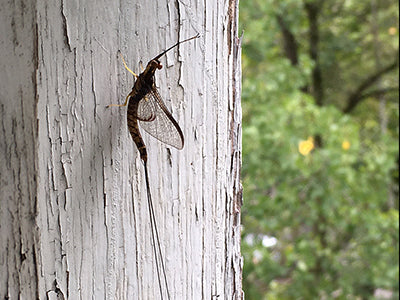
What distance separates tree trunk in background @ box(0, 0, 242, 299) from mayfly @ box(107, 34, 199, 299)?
0.02 meters

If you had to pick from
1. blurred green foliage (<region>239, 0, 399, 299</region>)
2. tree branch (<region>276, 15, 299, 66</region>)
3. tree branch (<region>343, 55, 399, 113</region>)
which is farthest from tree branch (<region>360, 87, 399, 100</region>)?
tree branch (<region>276, 15, 299, 66</region>)

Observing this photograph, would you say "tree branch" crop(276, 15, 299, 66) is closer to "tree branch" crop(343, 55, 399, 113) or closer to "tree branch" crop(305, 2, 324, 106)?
"tree branch" crop(305, 2, 324, 106)

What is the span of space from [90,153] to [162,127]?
0.46ft

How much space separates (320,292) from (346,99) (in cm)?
311

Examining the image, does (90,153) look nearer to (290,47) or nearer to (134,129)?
(134,129)

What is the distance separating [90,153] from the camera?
923 millimetres

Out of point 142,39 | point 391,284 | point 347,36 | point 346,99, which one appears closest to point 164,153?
point 142,39

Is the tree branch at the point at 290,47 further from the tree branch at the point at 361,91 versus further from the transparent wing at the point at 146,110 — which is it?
the transparent wing at the point at 146,110

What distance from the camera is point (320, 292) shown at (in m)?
5.18

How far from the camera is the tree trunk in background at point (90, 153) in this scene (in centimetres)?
89

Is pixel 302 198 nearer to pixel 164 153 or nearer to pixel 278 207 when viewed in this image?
pixel 278 207

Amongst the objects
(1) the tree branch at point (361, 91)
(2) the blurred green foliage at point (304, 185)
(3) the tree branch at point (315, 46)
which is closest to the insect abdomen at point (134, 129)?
(2) the blurred green foliage at point (304, 185)

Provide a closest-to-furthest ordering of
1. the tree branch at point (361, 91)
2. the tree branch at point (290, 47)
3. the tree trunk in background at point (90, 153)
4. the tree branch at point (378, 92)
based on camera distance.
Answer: the tree trunk in background at point (90, 153) → the tree branch at point (378, 92) → the tree branch at point (361, 91) → the tree branch at point (290, 47)

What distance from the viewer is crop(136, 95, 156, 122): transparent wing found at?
936 millimetres
